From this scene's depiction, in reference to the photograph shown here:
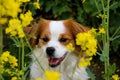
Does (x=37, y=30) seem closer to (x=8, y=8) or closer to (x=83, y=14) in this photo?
(x=83, y=14)

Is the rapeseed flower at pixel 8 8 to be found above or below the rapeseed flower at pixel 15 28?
above

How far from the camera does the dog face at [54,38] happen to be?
3.90 meters

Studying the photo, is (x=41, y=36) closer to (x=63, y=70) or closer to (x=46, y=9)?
(x=63, y=70)

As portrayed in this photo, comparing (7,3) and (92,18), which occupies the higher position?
(7,3)

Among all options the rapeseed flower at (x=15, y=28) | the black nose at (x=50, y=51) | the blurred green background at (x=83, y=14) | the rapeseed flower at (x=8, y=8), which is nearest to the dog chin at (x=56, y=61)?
the black nose at (x=50, y=51)

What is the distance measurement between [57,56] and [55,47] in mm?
87

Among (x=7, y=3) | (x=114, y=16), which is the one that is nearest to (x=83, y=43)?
(x=7, y=3)

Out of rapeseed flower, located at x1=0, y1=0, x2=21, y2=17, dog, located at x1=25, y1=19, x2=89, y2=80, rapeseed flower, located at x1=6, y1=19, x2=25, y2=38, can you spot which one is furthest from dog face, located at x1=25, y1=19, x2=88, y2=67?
rapeseed flower, located at x1=0, y1=0, x2=21, y2=17

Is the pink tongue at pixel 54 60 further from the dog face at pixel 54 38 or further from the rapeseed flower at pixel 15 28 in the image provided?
the rapeseed flower at pixel 15 28

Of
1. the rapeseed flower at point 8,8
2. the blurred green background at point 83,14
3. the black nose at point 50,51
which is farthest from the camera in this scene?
the blurred green background at point 83,14

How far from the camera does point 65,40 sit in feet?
13.4

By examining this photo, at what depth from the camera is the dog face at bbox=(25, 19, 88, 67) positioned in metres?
3.90

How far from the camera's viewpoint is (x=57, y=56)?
391 cm

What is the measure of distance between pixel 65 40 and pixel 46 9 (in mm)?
2396
